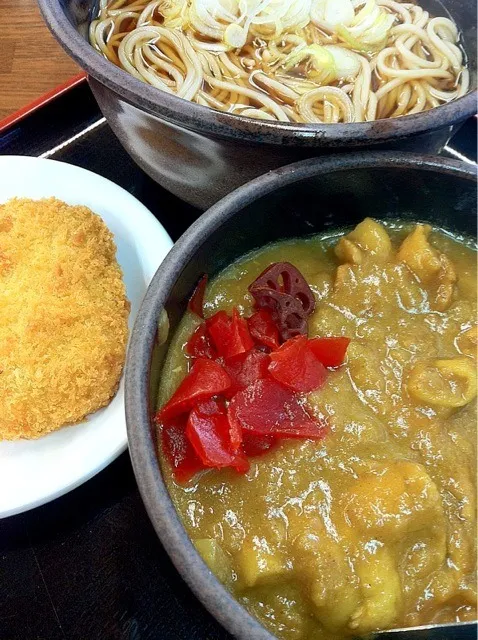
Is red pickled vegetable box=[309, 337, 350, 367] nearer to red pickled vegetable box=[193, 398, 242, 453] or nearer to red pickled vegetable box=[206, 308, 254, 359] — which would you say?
red pickled vegetable box=[206, 308, 254, 359]

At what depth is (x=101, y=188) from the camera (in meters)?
2.13

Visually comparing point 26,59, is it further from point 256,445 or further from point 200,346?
point 256,445

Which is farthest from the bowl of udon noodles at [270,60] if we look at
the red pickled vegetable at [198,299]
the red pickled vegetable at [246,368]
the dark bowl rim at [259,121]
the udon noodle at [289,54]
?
the red pickled vegetable at [246,368]

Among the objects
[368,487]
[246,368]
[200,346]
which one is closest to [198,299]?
[200,346]

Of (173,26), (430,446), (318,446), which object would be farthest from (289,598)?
(173,26)

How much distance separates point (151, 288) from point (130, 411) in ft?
0.95

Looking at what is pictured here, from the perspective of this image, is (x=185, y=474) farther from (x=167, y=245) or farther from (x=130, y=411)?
(x=167, y=245)

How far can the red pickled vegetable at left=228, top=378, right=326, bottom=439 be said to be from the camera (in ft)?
4.22

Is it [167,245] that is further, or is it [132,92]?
[167,245]

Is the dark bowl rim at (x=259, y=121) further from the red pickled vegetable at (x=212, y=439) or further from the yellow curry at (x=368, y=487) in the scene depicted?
the red pickled vegetable at (x=212, y=439)

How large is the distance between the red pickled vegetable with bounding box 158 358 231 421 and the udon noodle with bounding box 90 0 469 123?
1.07 m

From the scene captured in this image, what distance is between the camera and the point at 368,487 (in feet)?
3.99

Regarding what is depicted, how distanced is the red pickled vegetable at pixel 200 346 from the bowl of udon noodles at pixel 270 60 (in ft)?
1.92

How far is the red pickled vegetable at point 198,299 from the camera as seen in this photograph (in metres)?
1.52
